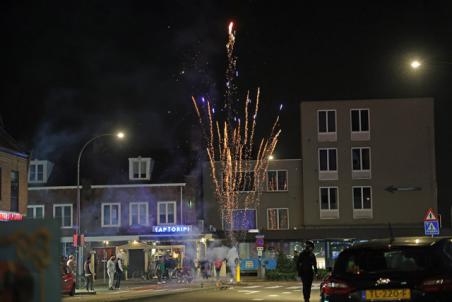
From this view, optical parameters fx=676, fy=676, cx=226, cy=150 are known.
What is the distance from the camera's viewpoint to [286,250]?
159ft

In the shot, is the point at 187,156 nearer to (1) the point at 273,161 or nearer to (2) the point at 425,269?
(1) the point at 273,161

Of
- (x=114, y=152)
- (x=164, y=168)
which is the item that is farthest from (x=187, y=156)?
(x=114, y=152)

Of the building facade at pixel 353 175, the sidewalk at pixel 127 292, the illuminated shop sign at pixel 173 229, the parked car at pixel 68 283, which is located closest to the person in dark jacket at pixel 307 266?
the sidewalk at pixel 127 292

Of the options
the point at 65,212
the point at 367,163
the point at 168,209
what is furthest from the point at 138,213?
the point at 367,163

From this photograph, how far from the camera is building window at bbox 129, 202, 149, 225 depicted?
49.7 metres

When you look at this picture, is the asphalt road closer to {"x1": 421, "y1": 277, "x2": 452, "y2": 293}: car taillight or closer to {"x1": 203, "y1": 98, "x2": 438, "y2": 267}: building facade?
{"x1": 421, "y1": 277, "x2": 452, "y2": 293}: car taillight

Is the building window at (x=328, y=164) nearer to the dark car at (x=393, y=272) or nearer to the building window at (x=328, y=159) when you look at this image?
the building window at (x=328, y=159)

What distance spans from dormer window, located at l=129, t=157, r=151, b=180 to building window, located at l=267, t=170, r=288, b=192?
29.3 ft

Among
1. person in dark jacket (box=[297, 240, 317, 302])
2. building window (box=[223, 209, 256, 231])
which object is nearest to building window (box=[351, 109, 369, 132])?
building window (box=[223, 209, 256, 231])

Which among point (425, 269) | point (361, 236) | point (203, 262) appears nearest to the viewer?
point (425, 269)

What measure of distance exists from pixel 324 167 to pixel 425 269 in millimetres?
41026

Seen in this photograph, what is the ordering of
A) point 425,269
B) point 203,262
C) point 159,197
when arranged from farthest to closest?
point 159,197, point 203,262, point 425,269

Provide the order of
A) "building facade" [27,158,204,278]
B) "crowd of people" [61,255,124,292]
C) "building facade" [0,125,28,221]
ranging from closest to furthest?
"crowd of people" [61,255,124,292] < "building facade" [0,125,28,221] < "building facade" [27,158,204,278]

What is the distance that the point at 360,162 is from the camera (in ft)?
159
